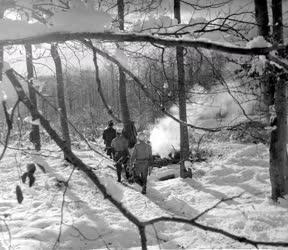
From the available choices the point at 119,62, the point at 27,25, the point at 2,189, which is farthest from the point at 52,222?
the point at 27,25

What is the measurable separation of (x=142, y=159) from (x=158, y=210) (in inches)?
68.7

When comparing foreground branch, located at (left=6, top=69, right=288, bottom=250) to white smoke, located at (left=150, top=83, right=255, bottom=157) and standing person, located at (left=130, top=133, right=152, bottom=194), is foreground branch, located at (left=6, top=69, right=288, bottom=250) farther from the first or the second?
standing person, located at (left=130, top=133, right=152, bottom=194)

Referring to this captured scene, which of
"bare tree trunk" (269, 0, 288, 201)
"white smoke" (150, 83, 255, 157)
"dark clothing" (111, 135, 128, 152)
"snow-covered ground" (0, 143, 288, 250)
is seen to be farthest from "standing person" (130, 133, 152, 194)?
"bare tree trunk" (269, 0, 288, 201)

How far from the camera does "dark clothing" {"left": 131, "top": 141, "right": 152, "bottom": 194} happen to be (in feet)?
36.1

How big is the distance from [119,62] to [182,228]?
19.2 ft

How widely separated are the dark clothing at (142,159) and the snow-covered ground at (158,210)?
1.70ft

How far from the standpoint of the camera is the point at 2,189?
12875 millimetres

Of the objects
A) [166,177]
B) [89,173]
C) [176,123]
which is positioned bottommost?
[166,177]

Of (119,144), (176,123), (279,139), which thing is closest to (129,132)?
(119,144)

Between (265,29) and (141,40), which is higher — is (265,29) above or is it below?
above

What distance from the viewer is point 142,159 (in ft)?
36.6

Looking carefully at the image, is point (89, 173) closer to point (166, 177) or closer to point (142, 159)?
point (142, 159)

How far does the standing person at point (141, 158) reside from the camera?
36.1ft

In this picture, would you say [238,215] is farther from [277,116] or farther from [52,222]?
[52,222]
